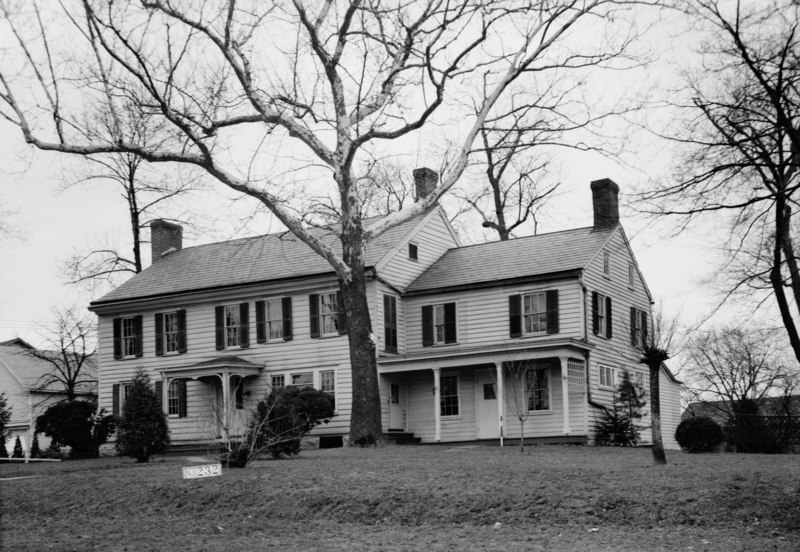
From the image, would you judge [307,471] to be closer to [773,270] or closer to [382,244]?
[773,270]

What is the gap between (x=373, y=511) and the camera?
12477 millimetres

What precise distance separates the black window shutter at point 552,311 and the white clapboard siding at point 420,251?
4.98 metres

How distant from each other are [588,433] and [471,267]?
6756 millimetres

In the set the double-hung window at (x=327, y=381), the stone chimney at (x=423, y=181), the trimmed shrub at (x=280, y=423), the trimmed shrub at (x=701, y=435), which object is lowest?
the trimmed shrub at (x=701, y=435)

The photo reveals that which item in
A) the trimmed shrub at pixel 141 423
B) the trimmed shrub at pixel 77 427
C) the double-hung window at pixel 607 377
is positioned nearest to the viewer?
the trimmed shrub at pixel 141 423

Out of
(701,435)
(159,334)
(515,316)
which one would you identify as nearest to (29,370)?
(159,334)

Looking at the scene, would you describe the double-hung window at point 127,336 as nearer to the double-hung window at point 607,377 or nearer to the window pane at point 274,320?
the window pane at point 274,320

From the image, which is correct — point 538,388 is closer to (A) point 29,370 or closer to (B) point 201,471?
(B) point 201,471

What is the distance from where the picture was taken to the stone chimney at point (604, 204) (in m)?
29.8

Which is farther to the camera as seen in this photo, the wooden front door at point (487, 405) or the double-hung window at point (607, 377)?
the double-hung window at point (607, 377)

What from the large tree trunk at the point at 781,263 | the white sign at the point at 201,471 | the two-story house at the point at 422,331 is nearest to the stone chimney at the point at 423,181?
the two-story house at the point at 422,331

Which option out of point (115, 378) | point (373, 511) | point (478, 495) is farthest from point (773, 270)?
point (115, 378)

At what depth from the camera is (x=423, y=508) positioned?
1234 centimetres

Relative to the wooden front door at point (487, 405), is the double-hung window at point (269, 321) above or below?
above
